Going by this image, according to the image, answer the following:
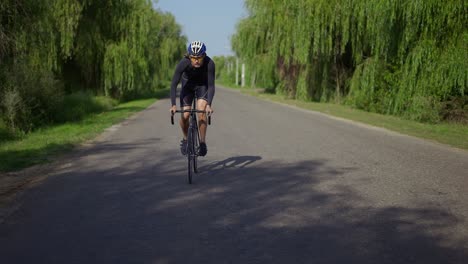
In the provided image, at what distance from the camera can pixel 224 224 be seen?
4.84 m

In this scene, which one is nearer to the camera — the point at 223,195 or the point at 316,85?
the point at 223,195

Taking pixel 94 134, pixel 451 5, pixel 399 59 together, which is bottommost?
pixel 94 134

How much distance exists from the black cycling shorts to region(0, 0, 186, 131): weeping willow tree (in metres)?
7.10

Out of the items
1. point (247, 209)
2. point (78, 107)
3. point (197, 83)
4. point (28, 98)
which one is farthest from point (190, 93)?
point (78, 107)

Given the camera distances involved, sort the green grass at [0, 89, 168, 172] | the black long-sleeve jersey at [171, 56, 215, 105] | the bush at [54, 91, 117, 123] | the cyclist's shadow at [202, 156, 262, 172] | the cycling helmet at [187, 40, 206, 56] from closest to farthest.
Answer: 1. the cycling helmet at [187, 40, 206, 56]
2. the black long-sleeve jersey at [171, 56, 215, 105]
3. the cyclist's shadow at [202, 156, 262, 172]
4. the green grass at [0, 89, 168, 172]
5. the bush at [54, 91, 117, 123]

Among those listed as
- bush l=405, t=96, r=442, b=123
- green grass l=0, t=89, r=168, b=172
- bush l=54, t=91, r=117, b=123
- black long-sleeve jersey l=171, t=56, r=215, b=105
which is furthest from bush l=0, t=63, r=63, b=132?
bush l=405, t=96, r=442, b=123

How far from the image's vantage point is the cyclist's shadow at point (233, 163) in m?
8.17

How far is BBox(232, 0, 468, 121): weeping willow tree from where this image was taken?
17469 mm

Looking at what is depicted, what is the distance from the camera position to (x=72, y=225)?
4801mm

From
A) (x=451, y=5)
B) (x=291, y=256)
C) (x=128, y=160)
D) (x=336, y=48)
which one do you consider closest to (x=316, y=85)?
(x=336, y=48)

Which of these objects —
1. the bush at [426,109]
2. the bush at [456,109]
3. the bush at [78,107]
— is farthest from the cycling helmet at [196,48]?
the bush at [456,109]

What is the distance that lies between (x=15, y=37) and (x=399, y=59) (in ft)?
47.3

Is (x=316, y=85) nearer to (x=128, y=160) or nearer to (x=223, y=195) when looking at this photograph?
(x=128, y=160)

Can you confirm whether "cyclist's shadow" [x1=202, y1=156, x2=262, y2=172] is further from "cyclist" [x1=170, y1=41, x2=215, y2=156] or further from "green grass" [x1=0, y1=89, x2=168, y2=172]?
"green grass" [x1=0, y1=89, x2=168, y2=172]
